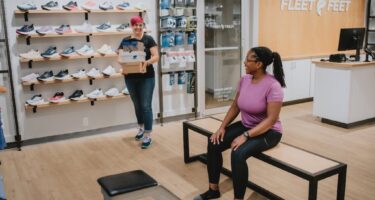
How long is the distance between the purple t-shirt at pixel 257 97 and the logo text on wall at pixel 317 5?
12.6ft

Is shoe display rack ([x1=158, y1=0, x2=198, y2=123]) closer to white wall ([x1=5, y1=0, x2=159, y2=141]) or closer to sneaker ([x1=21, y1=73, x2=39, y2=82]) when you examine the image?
white wall ([x1=5, y1=0, x2=159, y2=141])

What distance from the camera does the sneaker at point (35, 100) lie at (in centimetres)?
443

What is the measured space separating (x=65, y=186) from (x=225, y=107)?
3.38m

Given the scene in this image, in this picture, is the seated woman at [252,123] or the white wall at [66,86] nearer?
the seated woman at [252,123]

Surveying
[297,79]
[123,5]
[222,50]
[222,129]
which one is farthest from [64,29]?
→ [297,79]

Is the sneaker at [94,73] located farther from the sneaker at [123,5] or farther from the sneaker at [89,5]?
the sneaker at [123,5]

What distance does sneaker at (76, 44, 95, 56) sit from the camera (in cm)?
461

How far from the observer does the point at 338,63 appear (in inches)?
197

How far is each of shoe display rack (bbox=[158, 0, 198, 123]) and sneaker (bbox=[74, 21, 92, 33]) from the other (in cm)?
97

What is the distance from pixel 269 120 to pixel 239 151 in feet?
1.09

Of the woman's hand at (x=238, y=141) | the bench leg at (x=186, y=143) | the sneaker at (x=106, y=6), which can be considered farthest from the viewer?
the sneaker at (x=106, y=6)

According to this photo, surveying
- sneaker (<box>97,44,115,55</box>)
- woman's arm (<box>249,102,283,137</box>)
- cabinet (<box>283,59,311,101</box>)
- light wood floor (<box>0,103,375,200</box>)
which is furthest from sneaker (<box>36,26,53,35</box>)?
cabinet (<box>283,59,311,101</box>)

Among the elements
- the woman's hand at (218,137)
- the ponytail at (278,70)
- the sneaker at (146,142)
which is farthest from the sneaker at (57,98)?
the ponytail at (278,70)

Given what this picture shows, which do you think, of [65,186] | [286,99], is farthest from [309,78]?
[65,186]
